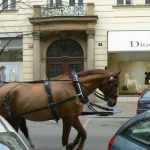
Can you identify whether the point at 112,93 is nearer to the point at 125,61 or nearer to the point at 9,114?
the point at 9,114

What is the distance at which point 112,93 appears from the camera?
30.0 feet

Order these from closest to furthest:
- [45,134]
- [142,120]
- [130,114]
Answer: [142,120], [45,134], [130,114]

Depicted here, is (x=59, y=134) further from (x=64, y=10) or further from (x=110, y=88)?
(x=64, y=10)

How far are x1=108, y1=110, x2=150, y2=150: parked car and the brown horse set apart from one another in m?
2.63

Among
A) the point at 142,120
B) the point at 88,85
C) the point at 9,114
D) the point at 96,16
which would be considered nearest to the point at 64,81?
the point at 88,85

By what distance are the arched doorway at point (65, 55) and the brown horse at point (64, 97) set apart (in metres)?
19.6

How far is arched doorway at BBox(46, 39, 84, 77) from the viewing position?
2891 cm

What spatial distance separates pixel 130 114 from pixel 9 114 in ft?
44.3

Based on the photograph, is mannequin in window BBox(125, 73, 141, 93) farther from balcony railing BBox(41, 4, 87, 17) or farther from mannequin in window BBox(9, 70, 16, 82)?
mannequin in window BBox(9, 70, 16, 82)

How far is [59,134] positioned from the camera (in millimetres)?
13805

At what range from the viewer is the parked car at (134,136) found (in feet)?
18.9

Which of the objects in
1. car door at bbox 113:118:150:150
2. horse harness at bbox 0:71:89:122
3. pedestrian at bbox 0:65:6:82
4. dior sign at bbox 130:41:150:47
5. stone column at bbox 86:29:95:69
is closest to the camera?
car door at bbox 113:118:150:150

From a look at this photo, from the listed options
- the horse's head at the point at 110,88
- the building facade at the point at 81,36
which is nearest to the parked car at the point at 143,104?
the horse's head at the point at 110,88

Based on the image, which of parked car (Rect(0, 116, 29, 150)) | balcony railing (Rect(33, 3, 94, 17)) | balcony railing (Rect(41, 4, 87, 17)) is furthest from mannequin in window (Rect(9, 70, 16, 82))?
parked car (Rect(0, 116, 29, 150))
